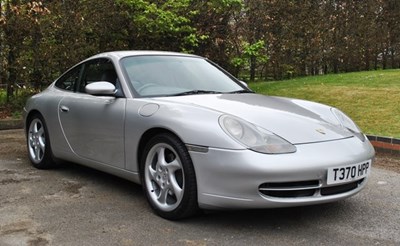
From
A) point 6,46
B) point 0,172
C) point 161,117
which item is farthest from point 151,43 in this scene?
point 161,117

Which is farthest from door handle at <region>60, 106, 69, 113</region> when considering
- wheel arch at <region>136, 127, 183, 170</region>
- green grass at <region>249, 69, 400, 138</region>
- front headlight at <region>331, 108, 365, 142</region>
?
green grass at <region>249, 69, 400, 138</region>

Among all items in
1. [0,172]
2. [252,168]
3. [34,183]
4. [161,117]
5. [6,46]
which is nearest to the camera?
[252,168]

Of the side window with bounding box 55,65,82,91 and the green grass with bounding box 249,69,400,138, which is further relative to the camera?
the green grass with bounding box 249,69,400,138

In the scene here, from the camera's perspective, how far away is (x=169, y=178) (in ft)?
11.8

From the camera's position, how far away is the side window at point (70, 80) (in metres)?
5.05

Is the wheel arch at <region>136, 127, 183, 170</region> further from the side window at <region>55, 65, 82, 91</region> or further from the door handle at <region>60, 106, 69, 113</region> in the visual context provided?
the side window at <region>55, 65, 82, 91</region>

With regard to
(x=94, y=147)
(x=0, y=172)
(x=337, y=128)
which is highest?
(x=337, y=128)

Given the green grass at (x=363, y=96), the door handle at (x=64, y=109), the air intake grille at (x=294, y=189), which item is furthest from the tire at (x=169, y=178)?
the green grass at (x=363, y=96)

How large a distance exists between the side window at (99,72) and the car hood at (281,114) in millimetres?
789

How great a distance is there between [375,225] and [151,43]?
28.7ft

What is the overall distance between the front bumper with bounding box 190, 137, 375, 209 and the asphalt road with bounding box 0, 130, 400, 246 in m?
0.25

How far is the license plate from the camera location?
10.7 ft

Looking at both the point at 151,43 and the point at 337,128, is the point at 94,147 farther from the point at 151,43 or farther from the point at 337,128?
the point at 151,43

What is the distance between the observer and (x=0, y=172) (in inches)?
203
